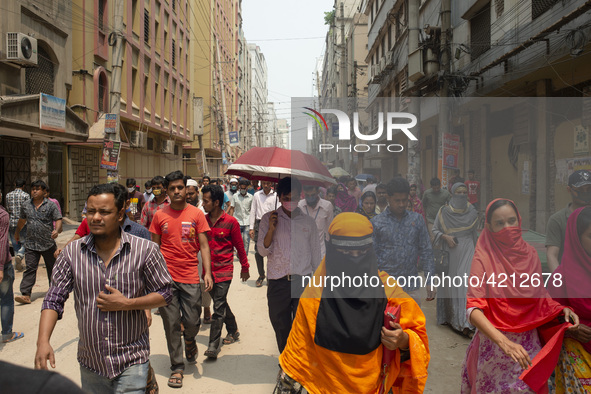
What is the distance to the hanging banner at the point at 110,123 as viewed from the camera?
10.8 m

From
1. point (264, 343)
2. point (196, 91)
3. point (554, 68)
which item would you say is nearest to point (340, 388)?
point (264, 343)

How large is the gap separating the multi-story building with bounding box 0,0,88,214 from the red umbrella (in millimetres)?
7772

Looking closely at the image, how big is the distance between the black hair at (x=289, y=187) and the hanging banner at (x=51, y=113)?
918 centimetres

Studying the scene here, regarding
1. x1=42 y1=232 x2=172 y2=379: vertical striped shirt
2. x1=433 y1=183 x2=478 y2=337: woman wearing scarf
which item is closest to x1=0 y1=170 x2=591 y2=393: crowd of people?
x1=42 y1=232 x2=172 y2=379: vertical striped shirt

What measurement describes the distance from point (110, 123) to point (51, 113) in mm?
1717

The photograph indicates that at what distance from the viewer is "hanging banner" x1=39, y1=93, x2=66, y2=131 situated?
1072cm

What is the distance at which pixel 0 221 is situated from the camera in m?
4.51

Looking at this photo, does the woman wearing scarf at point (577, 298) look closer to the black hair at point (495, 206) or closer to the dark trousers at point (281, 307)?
the black hair at point (495, 206)

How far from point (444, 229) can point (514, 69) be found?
567 centimetres

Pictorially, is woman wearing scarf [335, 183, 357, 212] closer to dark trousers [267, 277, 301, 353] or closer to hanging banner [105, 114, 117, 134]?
dark trousers [267, 277, 301, 353]

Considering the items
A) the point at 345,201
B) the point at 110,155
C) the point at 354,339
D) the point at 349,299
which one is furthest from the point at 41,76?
the point at 354,339

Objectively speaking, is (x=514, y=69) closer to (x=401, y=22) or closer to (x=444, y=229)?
(x=444, y=229)

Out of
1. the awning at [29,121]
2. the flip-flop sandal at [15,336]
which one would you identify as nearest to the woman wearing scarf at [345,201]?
the flip-flop sandal at [15,336]

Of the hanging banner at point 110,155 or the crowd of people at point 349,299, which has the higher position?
the hanging banner at point 110,155
